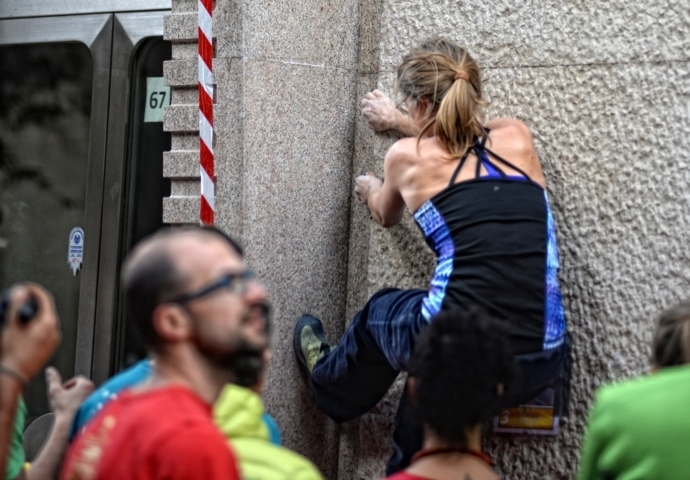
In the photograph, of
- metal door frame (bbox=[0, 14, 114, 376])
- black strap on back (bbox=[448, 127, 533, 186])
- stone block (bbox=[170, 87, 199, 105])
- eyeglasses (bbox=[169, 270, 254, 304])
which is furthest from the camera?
metal door frame (bbox=[0, 14, 114, 376])

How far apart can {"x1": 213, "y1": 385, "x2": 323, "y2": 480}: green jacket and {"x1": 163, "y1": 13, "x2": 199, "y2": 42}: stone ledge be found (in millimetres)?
3176

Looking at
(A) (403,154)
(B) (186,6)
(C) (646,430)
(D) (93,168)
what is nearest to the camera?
(C) (646,430)

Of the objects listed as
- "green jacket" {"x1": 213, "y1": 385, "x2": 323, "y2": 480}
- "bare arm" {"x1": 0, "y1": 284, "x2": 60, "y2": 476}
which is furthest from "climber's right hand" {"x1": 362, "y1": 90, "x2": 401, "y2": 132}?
"bare arm" {"x1": 0, "y1": 284, "x2": 60, "y2": 476}

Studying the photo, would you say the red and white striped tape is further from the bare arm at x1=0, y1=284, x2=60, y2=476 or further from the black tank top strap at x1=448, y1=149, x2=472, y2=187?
the bare arm at x1=0, y1=284, x2=60, y2=476

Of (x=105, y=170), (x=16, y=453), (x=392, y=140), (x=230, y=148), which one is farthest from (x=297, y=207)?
(x=16, y=453)

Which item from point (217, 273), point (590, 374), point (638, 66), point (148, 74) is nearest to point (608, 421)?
point (217, 273)

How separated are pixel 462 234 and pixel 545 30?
1.20 m

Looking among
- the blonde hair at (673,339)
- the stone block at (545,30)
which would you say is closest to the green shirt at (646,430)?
the blonde hair at (673,339)

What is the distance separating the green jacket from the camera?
75.5 inches

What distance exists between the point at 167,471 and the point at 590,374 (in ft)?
8.94

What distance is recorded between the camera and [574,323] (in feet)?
13.3

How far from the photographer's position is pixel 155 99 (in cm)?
635

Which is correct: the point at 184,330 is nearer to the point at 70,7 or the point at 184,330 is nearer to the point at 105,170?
the point at 105,170

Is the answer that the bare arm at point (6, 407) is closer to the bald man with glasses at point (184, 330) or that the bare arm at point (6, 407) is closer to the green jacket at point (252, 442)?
the bald man with glasses at point (184, 330)
